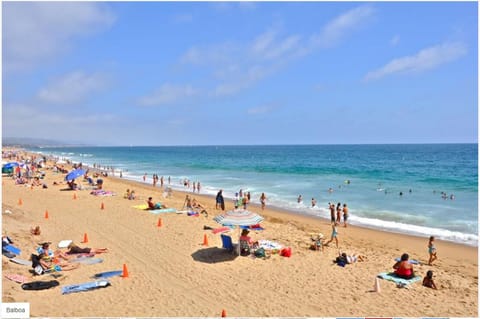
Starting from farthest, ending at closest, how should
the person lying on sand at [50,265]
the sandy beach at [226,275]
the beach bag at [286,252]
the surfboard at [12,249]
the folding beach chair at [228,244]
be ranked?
the folding beach chair at [228,244] → the beach bag at [286,252] → the surfboard at [12,249] → the person lying on sand at [50,265] → the sandy beach at [226,275]

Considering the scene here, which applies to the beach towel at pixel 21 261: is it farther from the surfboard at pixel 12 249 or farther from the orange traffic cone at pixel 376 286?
the orange traffic cone at pixel 376 286

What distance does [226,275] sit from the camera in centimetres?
983

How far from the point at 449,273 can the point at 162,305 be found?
28.2 ft

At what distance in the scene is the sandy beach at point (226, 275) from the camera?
25.8 ft

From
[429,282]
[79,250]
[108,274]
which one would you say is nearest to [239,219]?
[108,274]

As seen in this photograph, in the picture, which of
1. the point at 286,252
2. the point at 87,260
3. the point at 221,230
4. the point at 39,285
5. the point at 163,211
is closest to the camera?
the point at 39,285

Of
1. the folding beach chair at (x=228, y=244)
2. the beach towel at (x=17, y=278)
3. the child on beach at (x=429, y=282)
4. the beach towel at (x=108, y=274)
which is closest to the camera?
the beach towel at (x=17, y=278)

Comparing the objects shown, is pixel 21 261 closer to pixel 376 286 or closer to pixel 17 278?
pixel 17 278

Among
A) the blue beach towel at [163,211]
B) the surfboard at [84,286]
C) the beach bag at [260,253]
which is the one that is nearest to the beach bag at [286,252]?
the beach bag at [260,253]

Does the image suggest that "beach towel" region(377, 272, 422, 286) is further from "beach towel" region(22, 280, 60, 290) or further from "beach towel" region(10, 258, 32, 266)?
"beach towel" region(10, 258, 32, 266)

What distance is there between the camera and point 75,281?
9109 mm

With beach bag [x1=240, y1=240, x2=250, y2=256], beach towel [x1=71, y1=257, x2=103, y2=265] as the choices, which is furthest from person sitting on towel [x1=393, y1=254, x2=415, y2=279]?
beach towel [x1=71, y1=257, x2=103, y2=265]

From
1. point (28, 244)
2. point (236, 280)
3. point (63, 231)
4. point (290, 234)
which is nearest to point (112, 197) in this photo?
point (63, 231)

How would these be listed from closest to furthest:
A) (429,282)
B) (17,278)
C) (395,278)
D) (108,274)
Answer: (17,278) → (429,282) → (108,274) → (395,278)
